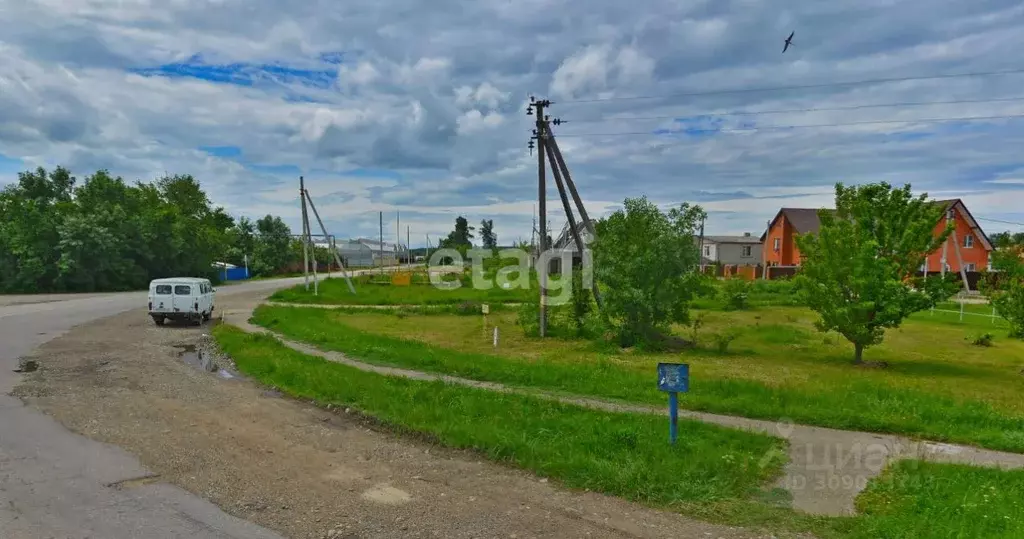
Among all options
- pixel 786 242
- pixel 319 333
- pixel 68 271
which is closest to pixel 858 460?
pixel 319 333

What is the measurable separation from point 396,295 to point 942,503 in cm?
3751

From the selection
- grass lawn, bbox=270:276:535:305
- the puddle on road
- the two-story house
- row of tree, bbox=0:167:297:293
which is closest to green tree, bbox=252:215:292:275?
row of tree, bbox=0:167:297:293

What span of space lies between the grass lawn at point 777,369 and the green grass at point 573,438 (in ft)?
6.43

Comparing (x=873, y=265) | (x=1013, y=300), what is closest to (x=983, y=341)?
(x=1013, y=300)

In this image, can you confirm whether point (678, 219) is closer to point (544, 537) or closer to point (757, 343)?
point (757, 343)

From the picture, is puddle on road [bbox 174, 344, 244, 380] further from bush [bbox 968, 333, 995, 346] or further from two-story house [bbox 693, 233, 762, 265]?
two-story house [bbox 693, 233, 762, 265]

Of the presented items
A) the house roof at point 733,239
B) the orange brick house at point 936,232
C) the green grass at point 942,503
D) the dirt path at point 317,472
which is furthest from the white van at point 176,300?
the house roof at point 733,239

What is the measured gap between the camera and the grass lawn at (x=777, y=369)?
9.91 meters

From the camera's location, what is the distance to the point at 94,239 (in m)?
43.3

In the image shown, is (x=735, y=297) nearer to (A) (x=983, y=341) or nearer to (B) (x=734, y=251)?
(A) (x=983, y=341)

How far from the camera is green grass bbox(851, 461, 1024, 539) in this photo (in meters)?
5.30

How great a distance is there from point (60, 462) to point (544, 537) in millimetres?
5897

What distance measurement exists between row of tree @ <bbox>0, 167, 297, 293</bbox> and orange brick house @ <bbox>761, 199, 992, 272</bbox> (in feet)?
168

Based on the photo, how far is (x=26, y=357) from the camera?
52.6 feet
